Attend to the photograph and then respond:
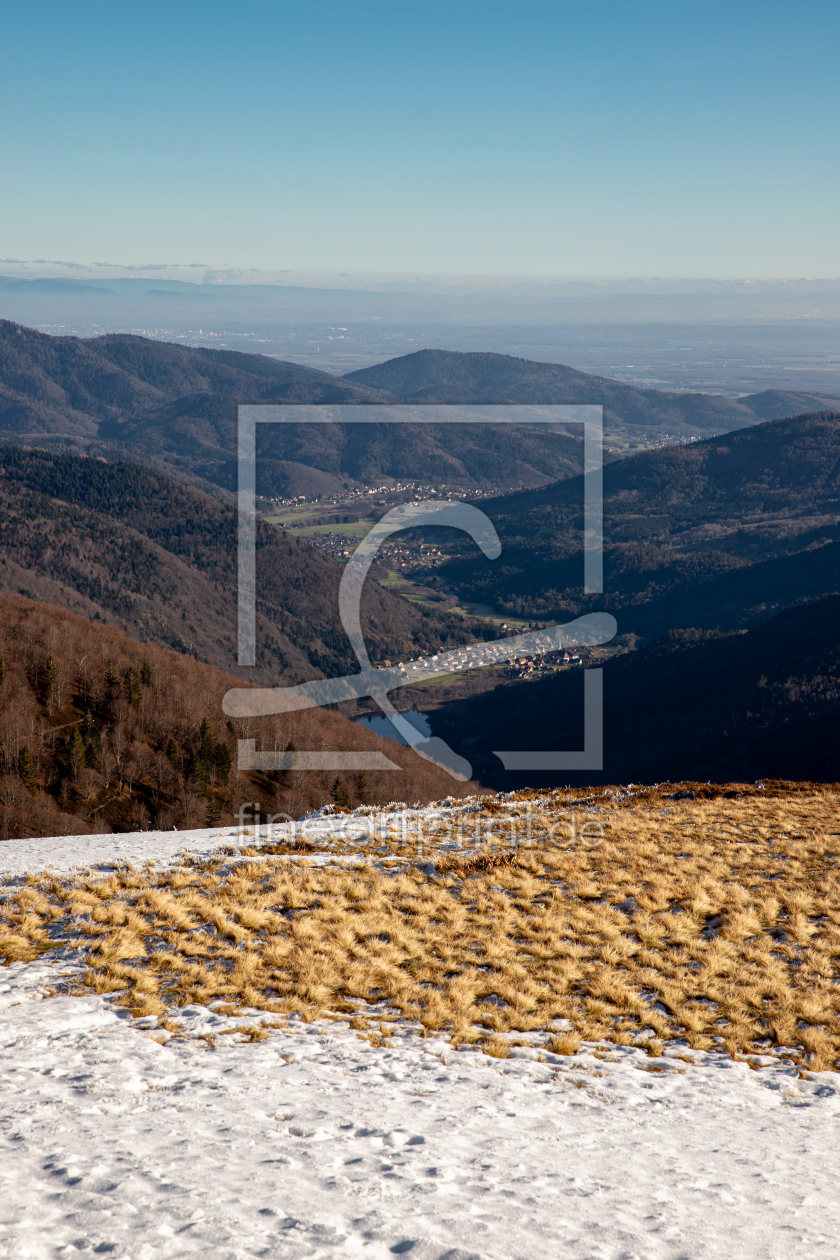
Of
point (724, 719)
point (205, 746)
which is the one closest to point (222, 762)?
point (205, 746)

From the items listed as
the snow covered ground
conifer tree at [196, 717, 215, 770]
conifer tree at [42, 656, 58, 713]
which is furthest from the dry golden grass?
conifer tree at [42, 656, 58, 713]

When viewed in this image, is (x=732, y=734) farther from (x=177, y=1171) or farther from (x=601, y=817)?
(x=177, y=1171)

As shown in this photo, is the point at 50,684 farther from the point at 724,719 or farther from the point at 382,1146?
the point at 724,719

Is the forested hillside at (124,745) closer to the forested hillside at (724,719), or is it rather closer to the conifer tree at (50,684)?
the conifer tree at (50,684)

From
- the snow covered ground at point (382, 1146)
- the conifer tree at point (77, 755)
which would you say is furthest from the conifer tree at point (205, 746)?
the snow covered ground at point (382, 1146)

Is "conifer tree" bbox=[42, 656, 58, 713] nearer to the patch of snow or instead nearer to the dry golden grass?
the dry golden grass

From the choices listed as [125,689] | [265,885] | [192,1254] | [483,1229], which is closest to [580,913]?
[265,885]
